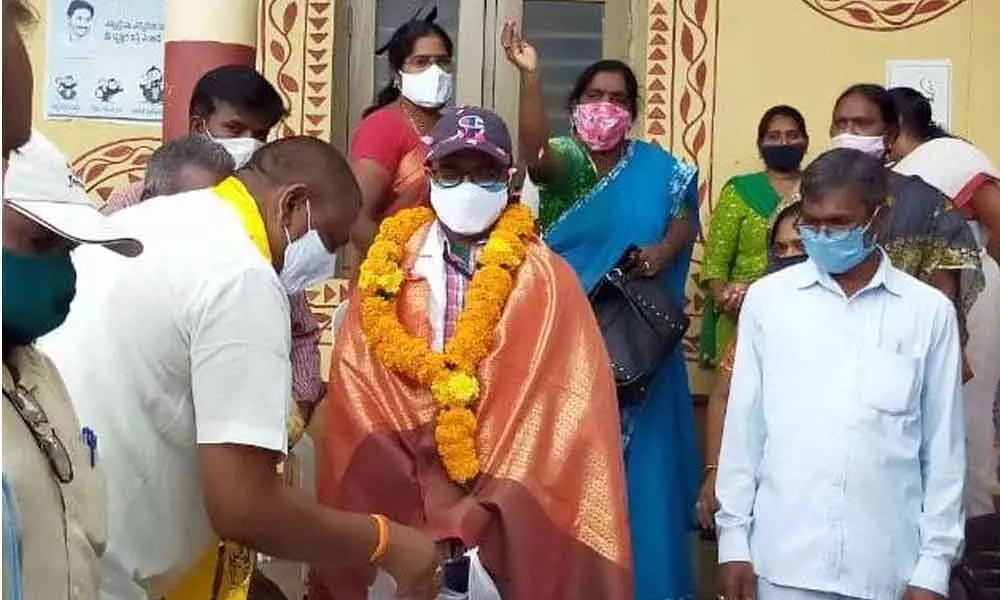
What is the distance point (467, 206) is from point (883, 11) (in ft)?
8.81

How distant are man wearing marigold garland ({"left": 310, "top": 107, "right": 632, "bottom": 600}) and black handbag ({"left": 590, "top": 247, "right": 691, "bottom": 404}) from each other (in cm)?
74

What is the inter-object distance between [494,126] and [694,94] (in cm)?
215

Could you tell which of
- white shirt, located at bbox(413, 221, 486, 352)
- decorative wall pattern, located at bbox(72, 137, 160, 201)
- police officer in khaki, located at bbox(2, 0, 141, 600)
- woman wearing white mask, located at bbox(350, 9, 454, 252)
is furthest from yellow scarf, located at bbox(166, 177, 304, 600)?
decorative wall pattern, located at bbox(72, 137, 160, 201)

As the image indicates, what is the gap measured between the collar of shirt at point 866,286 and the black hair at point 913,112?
1.50 metres

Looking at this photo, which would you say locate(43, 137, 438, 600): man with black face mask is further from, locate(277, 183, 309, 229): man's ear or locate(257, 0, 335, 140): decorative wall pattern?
locate(257, 0, 335, 140): decorative wall pattern

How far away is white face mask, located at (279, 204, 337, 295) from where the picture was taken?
124 inches

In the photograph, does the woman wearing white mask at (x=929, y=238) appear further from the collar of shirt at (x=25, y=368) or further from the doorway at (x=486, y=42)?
the collar of shirt at (x=25, y=368)

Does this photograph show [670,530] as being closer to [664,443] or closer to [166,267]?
[664,443]

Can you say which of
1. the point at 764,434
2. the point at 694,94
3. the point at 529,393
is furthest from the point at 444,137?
the point at 694,94

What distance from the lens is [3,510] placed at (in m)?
2.00

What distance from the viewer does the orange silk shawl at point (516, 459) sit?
4227 mm

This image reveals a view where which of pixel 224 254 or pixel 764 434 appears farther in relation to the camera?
pixel 764 434

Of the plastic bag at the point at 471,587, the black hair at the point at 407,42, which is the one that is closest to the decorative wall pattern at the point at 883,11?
the black hair at the point at 407,42

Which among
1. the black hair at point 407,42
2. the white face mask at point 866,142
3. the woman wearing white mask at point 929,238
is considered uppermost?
the black hair at point 407,42
